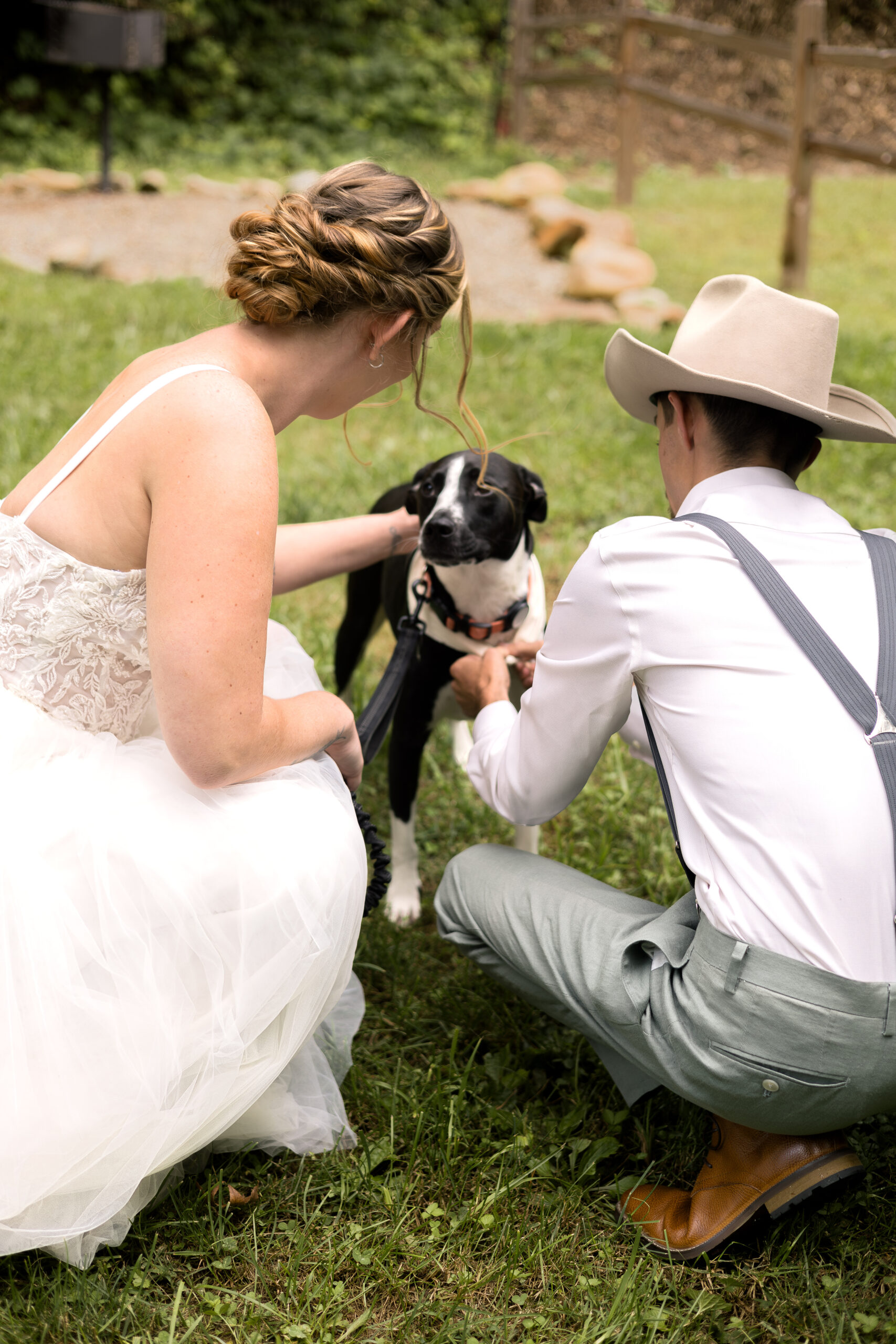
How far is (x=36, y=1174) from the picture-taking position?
1.70m

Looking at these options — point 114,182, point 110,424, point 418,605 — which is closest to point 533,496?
point 418,605

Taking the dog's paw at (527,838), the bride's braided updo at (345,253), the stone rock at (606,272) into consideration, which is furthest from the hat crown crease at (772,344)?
the stone rock at (606,272)

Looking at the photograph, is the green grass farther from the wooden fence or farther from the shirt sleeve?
the wooden fence

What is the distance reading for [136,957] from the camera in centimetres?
178

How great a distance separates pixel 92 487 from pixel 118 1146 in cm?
106

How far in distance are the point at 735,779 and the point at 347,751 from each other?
82 cm

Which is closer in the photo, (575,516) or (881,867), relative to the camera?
(881,867)

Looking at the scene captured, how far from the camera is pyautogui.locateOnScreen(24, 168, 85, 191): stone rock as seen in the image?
11.2 m

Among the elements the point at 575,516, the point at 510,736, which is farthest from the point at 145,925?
the point at 575,516

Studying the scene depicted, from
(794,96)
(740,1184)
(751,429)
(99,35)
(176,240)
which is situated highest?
(751,429)

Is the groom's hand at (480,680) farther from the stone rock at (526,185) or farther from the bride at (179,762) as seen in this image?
the stone rock at (526,185)

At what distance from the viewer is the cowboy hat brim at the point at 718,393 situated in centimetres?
183

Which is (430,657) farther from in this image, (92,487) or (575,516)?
(575,516)

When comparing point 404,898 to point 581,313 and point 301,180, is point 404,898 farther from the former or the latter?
point 301,180
